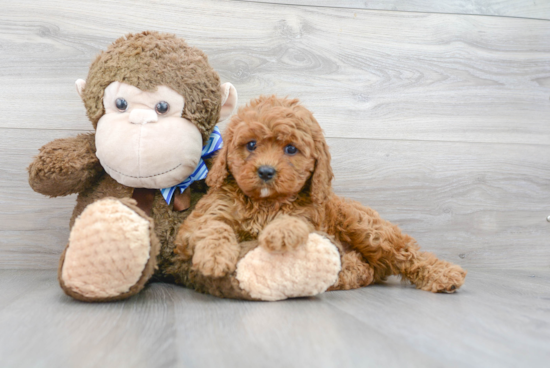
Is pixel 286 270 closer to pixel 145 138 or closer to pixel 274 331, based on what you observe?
pixel 274 331

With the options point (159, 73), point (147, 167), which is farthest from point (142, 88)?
point (147, 167)

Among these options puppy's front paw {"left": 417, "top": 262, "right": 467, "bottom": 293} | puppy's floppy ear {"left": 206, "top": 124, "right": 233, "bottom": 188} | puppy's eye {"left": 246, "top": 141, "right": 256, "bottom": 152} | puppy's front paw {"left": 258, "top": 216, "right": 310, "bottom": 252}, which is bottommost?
puppy's front paw {"left": 417, "top": 262, "right": 467, "bottom": 293}

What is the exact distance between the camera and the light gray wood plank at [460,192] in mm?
1442

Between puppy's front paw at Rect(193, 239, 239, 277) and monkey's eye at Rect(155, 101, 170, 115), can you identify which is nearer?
puppy's front paw at Rect(193, 239, 239, 277)

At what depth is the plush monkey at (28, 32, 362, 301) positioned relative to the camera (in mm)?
817

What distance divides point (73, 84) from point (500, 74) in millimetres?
1333

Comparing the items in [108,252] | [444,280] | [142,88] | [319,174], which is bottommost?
[444,280]

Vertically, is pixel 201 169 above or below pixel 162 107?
below

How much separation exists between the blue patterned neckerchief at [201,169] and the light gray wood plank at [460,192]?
435mm

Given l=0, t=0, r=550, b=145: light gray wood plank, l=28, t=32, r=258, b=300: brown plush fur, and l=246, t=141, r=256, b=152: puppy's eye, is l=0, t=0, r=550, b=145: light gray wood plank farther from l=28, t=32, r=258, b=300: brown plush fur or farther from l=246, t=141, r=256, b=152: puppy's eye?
l=246, t=141, r=256, b=152: puppy's eye

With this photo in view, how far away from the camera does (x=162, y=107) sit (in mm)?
1010

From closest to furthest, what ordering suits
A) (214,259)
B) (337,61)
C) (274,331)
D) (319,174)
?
(274,331)
(214,259)
(319,174)
(337,61)

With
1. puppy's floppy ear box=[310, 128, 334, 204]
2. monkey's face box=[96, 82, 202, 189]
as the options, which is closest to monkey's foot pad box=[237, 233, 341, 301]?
puppy's floppy ear box=[310, 128, 334, 204]

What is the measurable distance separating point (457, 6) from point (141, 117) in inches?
42.8
